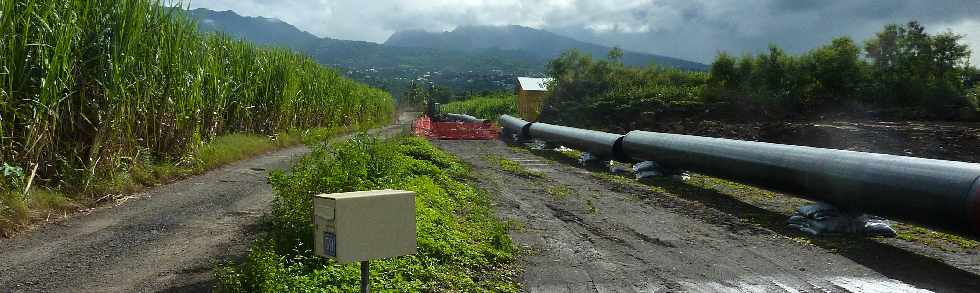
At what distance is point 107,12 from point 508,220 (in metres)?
6.90

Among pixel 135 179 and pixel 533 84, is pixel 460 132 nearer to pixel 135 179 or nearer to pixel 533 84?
pixel 135 179

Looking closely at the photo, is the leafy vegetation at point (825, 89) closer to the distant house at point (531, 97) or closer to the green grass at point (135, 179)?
the distant house at point (531, 97)

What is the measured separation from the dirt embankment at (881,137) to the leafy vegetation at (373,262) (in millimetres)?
14598

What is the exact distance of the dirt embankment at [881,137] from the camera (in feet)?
60.0

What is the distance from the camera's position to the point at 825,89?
31.0 meters

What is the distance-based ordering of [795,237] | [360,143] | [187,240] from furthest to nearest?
[360,143] → [795,237] → [187,240]

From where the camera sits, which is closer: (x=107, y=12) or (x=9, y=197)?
(x=9, y=197)

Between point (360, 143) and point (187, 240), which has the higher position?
point (360, 143)

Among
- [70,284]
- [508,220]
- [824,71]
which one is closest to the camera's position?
[70,284]

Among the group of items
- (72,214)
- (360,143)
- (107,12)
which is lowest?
(72,214)

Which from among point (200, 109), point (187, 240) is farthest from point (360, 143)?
point (200, 109)

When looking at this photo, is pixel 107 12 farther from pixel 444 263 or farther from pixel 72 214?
pixel 444 263

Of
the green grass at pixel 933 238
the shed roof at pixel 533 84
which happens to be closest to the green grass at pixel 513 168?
the green grass at pixel 933 238

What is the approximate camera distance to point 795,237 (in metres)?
8.90
